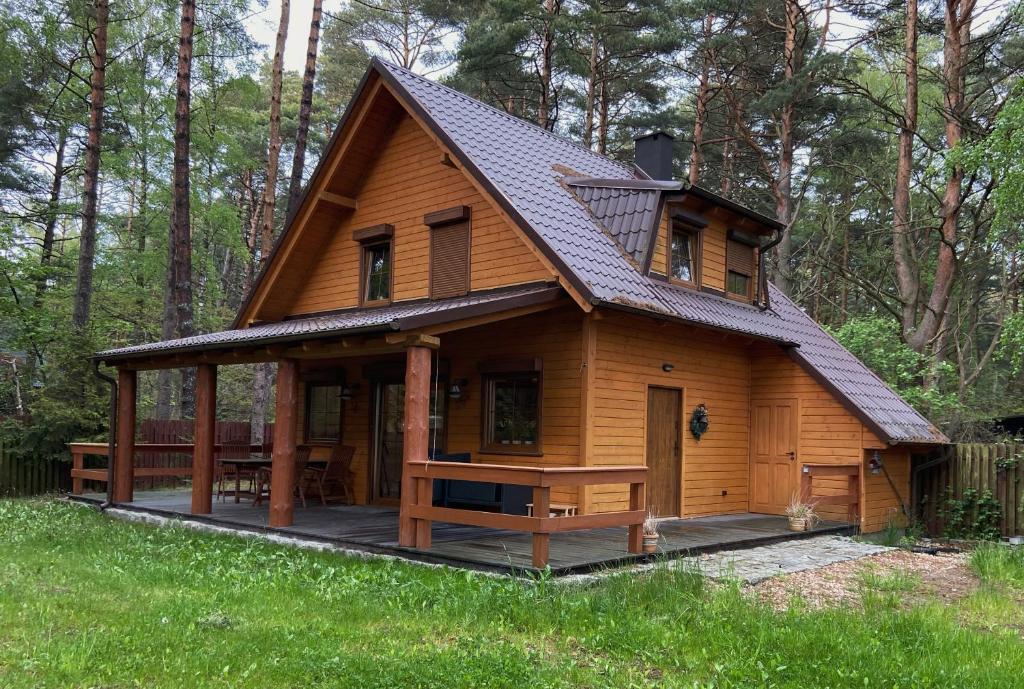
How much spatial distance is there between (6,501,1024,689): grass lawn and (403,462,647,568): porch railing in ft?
1.77

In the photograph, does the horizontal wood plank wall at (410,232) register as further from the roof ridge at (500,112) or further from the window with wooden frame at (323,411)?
the window with wooden frame at (323,411)

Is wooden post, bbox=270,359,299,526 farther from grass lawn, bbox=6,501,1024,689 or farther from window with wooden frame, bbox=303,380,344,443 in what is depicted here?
window with wooden frame, bbox=303,380,344,443

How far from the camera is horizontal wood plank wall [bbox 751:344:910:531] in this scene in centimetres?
1245

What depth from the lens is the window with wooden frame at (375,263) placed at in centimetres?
1333

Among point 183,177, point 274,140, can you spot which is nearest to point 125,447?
point 183,177

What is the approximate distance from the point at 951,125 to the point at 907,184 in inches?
56.1

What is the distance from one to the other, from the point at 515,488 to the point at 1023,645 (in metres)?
5.81

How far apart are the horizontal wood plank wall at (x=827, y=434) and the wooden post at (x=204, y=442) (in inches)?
334

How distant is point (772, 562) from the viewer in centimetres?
917

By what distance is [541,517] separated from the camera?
7504 mm

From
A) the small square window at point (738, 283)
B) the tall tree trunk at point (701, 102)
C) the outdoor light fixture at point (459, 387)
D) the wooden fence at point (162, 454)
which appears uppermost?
the tall tree trunk at point (701, 102)

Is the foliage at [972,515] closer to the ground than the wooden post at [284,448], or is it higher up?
closer to the ground

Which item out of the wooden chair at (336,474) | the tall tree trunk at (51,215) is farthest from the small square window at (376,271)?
the tall tree trunk at (51,215)

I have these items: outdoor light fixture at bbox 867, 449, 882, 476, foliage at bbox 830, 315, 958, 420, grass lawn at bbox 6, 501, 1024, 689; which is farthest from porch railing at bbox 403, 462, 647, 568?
foliage at bbox 830, 315, 958, 420
